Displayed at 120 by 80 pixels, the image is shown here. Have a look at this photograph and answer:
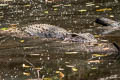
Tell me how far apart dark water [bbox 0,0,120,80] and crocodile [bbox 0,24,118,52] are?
0.88 ft

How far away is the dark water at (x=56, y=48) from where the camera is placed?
682cm

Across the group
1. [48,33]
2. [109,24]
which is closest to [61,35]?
[48,33]

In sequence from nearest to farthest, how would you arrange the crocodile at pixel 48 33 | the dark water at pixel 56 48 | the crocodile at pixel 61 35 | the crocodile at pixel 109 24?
the dark water at pixel 56 48 < the crocodile at pixel 61 35 < the crocodile at pixel 48 33 < the crocodile at pixel 109 24

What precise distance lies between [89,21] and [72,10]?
1.56m

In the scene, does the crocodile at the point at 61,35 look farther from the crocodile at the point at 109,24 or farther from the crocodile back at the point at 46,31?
the crocodile at the point at 109,24

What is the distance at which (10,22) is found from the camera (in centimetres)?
1152

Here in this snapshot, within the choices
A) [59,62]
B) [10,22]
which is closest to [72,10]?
[10,22]

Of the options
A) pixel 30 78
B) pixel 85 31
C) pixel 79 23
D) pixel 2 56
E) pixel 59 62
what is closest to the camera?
pixel 30 78

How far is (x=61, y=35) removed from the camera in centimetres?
944

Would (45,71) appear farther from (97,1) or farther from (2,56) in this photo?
(97,1)

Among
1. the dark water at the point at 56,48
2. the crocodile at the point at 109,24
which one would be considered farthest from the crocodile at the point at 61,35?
the crocodile at the point at 109,24

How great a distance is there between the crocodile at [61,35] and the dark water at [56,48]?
10.6 inches

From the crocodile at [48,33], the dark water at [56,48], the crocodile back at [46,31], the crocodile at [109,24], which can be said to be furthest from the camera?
the crocodile at [109,24]

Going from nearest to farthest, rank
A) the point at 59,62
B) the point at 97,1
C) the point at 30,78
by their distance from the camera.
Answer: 1. the point at 30,78
2. the point at 59,62
3. the point at 97,1
